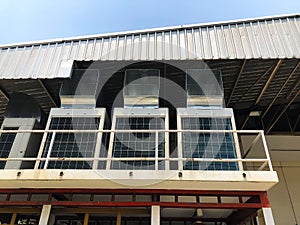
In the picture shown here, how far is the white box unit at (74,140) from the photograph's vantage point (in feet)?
13.7

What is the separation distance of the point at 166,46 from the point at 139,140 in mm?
2088

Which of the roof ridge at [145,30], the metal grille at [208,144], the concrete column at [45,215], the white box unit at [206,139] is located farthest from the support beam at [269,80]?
the concrete column at [45,215]

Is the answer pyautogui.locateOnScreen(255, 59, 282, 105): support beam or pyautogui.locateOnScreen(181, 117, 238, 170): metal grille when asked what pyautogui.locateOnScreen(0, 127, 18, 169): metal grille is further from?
pyautogui.locateOnScreen(255, 59, 282, 105): support beam

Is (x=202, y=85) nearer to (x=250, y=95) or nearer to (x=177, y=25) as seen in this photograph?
(x=177, y=25)

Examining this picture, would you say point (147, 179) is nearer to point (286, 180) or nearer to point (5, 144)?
point (5, 144)

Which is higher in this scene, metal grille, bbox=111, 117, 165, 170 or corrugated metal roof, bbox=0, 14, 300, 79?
corrugated metal roof, bbox=0, 14, 300, 79

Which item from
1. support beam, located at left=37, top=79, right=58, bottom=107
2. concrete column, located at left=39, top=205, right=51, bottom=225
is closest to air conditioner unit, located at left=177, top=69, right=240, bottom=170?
concrete column, located at left=39, top=205, right=51, bottom=225

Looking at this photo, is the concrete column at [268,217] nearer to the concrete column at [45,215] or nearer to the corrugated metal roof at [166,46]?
the corrugated metal roof at [166,46]

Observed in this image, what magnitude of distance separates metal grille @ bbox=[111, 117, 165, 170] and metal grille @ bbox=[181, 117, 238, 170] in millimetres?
447

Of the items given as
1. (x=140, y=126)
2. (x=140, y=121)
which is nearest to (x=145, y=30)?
(x=140, y=121)

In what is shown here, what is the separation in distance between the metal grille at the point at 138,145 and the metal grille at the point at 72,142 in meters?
0.45

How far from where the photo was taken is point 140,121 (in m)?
4.61

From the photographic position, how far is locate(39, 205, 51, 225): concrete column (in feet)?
11.5

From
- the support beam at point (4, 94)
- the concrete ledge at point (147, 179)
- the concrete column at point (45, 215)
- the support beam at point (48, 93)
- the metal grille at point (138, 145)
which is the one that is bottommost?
the concrete column at point (45, 215)
